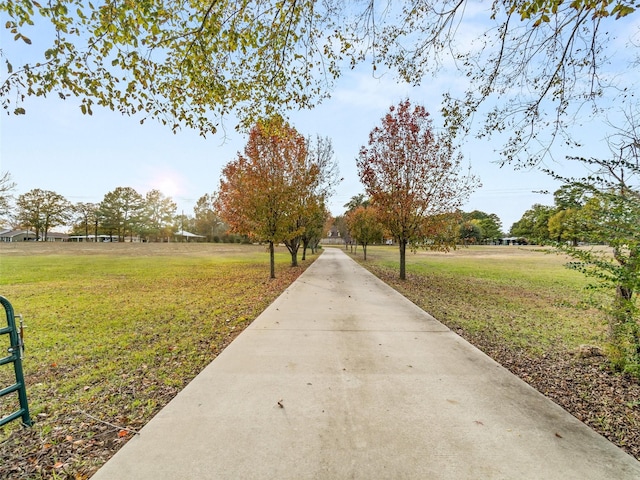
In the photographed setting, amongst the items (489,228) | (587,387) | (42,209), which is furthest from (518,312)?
(489,228)

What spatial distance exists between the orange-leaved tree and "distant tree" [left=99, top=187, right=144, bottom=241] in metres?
56.2

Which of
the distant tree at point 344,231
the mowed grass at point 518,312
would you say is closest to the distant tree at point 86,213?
the distant tree at point 344,231

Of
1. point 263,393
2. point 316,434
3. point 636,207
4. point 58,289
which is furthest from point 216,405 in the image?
point 58,289

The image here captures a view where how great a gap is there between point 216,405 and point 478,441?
2.28 metres

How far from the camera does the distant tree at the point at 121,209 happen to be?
5747 centimetres

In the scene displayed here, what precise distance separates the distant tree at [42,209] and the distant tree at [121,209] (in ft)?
26.5

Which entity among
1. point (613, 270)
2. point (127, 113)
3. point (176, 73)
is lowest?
point (613, 270)

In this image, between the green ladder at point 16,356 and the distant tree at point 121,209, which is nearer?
the green ladder at point 16,356

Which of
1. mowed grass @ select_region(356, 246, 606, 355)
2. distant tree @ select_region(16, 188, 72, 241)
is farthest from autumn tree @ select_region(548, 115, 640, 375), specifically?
distant tree @ select_region(16, 188, 72, 241)

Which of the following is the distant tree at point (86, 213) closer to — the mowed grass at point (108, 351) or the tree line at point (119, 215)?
the tree line at point (119, 215)

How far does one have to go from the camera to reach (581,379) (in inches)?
143

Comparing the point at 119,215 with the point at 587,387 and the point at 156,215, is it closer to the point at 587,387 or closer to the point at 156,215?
the point at 156,215

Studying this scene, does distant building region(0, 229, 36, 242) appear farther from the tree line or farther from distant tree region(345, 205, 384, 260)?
distant tree region(345, 205, 384, 260)

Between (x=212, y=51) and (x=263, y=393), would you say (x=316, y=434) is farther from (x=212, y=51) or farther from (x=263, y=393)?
(x=212, y=51)
